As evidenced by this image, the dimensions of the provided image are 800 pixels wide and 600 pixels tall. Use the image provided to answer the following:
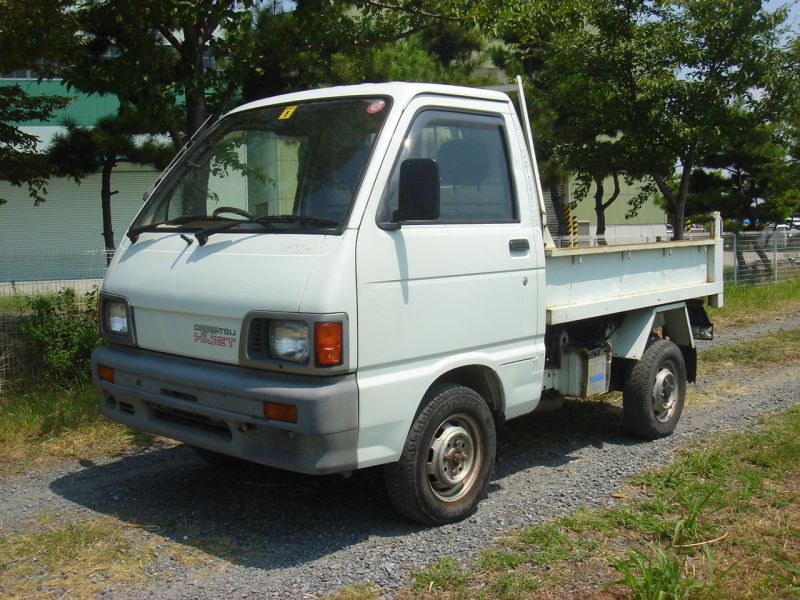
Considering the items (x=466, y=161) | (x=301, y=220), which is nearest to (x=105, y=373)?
(x=301, y=220)

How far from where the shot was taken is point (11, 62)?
27.5ft

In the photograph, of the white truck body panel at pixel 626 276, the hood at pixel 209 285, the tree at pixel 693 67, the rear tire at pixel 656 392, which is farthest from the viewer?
the tree at pixel 693 67

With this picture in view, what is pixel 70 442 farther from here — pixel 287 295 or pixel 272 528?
pixel 287 295

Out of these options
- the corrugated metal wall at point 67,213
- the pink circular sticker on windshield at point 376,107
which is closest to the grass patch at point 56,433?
the pink circular sticker on windshield at point 376,107

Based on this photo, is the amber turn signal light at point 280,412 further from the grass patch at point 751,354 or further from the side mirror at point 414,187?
the grass patch at point 751,354

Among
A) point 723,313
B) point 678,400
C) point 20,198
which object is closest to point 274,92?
point 678,400

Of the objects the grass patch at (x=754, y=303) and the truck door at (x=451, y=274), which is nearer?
the truck door at (x=451, y=274)

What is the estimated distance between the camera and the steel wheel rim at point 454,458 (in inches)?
186

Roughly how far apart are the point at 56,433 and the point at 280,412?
3.29 m

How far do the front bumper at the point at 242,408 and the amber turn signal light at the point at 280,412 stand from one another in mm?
23

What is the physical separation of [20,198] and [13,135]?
15884 millimetres

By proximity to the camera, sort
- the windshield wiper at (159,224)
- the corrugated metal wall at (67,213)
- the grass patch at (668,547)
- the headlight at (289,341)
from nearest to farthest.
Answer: the grass patch at (668,547) → the headlight at (289,341) → the windshield wiper at (159,224) → the corrugated metal wall at (67,213)

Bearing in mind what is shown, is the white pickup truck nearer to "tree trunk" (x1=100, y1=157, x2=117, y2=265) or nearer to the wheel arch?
the wheel arch

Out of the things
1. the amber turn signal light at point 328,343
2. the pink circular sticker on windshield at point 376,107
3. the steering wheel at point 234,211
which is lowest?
the amber turn signal light at point 328,343
